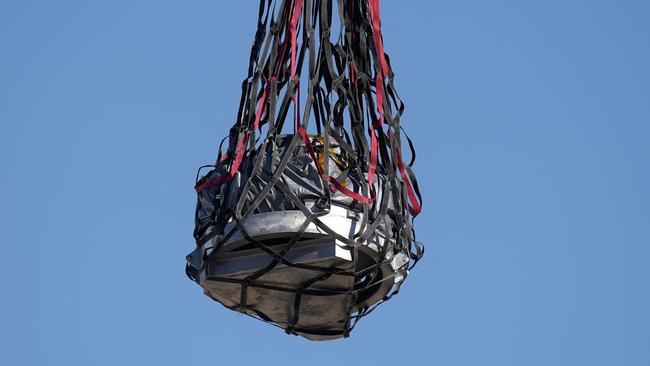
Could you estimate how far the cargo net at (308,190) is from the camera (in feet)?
66.0

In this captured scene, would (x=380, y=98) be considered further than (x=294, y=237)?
Yes

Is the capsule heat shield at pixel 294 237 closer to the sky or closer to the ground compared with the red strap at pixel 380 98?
closer to the ground

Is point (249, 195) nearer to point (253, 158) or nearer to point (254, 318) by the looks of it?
point (253, 158)

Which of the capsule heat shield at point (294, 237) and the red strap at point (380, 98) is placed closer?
the capsule heat shield at point (294, 237)

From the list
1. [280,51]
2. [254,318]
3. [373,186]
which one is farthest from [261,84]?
[254,318]

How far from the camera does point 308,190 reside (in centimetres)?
2019

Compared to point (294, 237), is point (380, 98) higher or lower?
higher

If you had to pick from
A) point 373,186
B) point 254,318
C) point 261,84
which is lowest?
point 254,318

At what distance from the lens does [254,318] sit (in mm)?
21953

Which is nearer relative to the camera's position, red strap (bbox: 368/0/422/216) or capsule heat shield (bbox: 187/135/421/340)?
capsule heat shield (bbox: 187/135/421/340)

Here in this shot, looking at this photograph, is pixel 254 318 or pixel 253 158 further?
pixel 254 318

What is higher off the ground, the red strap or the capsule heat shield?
the red strap

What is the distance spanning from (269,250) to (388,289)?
101 inches

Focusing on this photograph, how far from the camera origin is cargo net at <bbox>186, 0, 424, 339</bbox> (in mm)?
20109
